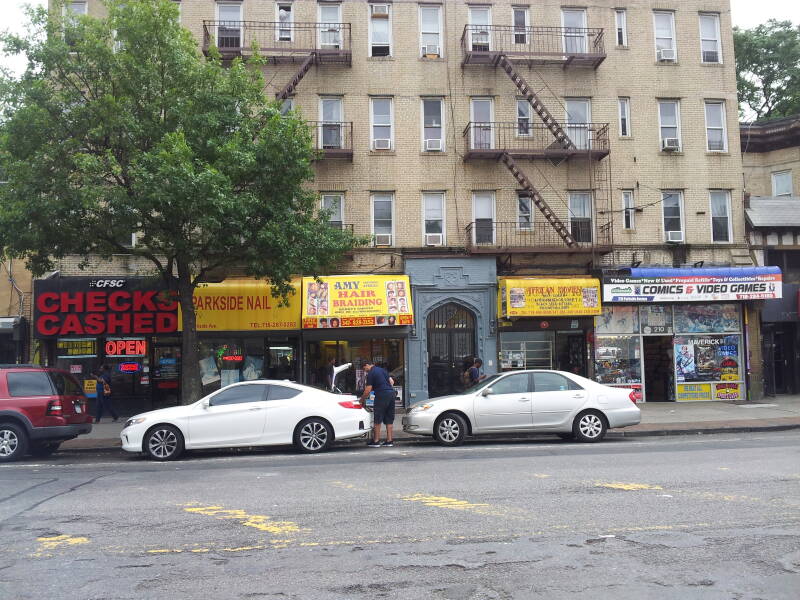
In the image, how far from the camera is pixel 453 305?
2077 cm

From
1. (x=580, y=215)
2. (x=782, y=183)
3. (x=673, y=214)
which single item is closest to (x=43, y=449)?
(x=580, y=215)

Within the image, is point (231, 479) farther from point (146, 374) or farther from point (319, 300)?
point (146, 374)

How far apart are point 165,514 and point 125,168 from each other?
10.1m

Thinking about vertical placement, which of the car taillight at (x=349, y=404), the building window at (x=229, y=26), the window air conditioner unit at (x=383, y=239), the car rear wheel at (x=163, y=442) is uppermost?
the building window at (x=229, y=26)

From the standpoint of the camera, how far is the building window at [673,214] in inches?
853

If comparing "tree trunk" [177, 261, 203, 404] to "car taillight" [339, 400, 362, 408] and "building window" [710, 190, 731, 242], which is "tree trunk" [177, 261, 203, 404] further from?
"building window" [710, 190, 731, 242]

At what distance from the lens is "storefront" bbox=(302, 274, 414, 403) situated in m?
19.0

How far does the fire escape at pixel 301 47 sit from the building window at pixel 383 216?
158cm

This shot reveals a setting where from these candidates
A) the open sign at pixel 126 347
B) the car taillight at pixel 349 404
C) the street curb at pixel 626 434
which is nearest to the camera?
the car taillight at pixel 349 404

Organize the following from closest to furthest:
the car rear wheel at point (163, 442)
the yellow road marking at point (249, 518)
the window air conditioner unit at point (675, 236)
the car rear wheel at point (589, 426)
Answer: the yellow road marking at point (249, 518), the car rear wheel at point (163, 442), the car rear wheel at point (589, 426), the window air conditioner unit at point (675, 236)

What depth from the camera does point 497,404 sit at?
13273 millimetres

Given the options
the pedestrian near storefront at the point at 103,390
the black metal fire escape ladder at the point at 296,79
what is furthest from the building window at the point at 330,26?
the pedestrian near storefront at the point at 103,390

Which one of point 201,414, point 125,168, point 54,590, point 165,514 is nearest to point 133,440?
point 201,414

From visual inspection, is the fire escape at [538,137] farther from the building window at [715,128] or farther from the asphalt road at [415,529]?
the asphalt road at [415,529]
